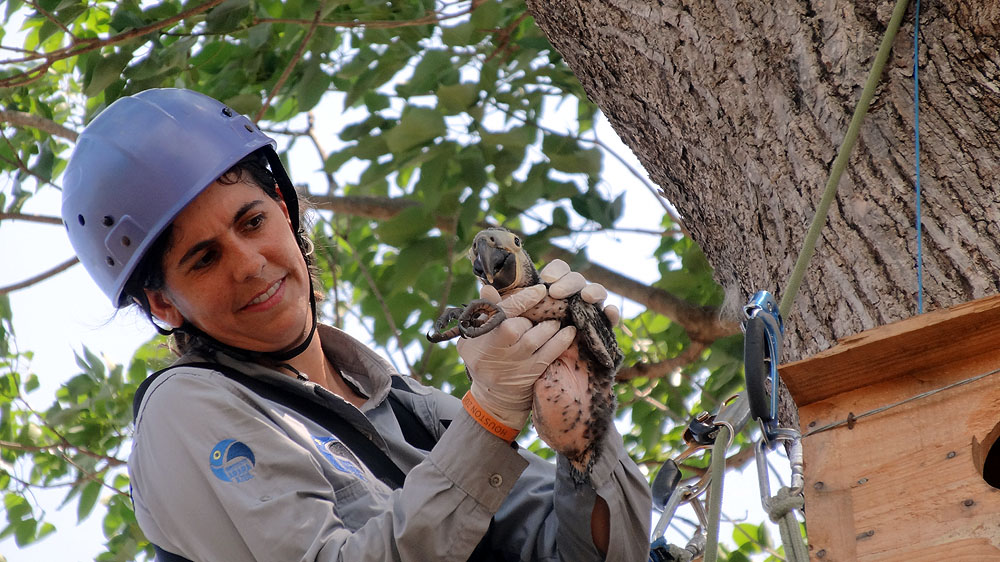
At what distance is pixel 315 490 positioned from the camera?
5.36 ft

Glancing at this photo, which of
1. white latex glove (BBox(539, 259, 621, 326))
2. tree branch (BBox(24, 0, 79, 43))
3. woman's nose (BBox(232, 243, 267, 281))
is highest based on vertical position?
white latex glove (BBox(539, 259, 621, 326))

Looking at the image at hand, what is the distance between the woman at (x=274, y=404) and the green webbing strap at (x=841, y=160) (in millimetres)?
333

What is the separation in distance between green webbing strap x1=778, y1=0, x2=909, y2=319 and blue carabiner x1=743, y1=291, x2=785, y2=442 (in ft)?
0.18

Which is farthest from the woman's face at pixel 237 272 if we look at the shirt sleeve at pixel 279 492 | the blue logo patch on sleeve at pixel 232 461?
the blue logo patch on sleeve at pixel 232 461

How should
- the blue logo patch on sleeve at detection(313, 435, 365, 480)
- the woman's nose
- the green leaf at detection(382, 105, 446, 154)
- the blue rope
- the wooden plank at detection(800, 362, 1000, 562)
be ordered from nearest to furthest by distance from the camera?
the wooden plank at detection(800, 362, 1000, 562) < the blue rope < the blue logo patch on sleeve at detection(313, 435, 365, 480) < the woman's nose < the green leaf at detection(382, 105, 446, 154)

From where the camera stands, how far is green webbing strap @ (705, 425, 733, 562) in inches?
57.1

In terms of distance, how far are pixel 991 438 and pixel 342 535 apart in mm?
915

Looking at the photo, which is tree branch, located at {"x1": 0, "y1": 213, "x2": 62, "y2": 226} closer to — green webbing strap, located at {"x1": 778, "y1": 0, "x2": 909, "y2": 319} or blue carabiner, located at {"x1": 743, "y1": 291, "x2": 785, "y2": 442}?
green webbing strap, located at {"x1": 778, "y1": 0, "x2": 909, "y2": 319}

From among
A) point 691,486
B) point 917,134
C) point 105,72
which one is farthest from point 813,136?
point 105,72

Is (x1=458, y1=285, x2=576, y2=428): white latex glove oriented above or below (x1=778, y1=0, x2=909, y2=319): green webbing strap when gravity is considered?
below

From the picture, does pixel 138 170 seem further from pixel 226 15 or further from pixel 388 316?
pixel 388 316

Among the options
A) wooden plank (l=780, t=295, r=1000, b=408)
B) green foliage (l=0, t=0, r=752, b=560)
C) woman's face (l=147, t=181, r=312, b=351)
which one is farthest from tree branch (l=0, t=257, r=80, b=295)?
wooden plank (l=780, t=295, r=1000, b=408)

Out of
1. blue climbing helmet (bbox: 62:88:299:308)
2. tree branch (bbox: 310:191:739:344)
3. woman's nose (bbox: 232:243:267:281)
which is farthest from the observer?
tree branch (bbox: 310:191:739:344)

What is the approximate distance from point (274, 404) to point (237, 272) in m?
0.31
